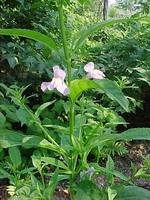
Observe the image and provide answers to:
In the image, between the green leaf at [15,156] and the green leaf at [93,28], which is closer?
the green leaf at [93,28]

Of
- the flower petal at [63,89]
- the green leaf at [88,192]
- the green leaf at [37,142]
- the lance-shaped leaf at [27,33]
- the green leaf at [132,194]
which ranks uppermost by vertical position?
the lance-shaped leaf at [27,33]

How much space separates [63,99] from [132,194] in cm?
113

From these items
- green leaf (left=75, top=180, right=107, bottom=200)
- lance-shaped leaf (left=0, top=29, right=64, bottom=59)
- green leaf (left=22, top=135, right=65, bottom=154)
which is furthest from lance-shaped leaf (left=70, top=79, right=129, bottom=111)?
green leaf (left=75, top=180, right=107, bottom=200)

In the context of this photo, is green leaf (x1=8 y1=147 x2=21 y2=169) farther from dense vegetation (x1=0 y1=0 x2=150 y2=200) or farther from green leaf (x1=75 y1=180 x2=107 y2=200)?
green leaf (x1=75 y1=180 x2=107 y2=200)

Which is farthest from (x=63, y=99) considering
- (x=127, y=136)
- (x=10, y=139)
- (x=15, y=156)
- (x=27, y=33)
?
(x=27, y=33)

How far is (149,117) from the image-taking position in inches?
116

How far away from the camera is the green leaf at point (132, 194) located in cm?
129

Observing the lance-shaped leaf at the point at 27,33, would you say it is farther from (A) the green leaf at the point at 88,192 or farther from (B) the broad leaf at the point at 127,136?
(A) the green leaf at the point at 88,192

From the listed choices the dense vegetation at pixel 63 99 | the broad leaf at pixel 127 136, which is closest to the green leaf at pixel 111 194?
the dense vegetation at pixel 63 99

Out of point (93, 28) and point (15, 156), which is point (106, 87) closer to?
→ point (93, 28)

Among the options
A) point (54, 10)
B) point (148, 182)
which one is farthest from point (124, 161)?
point (54, 10)

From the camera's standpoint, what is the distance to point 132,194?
131 centimetres

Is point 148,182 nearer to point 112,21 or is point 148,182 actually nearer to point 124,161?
point 124,161

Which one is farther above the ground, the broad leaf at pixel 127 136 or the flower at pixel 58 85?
the flower at pixel 58 85
